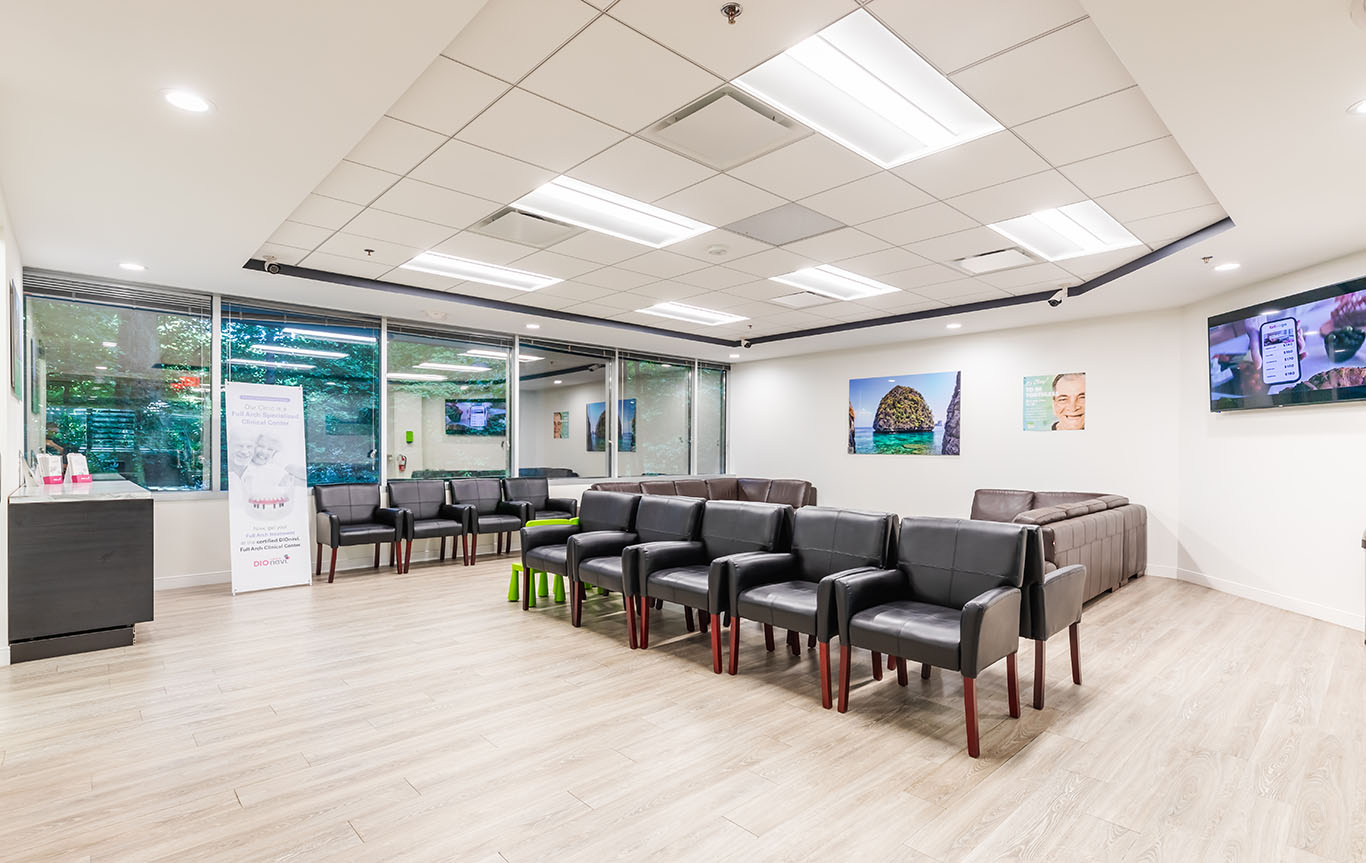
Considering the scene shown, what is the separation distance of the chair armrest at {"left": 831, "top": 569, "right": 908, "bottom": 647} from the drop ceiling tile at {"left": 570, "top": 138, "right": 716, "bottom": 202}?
2.35 metres

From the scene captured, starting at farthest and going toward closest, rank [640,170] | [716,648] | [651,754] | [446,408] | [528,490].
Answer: [528,490], [446,408], [716,648], [640,170], [651,754]

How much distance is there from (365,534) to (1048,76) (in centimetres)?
655

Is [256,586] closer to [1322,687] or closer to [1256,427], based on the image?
[1322,687]

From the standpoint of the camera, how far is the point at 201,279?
5.91 metres

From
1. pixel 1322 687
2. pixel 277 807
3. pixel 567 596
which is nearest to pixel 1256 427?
pixel 1322 687

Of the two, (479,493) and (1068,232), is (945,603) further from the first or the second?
(479,493)

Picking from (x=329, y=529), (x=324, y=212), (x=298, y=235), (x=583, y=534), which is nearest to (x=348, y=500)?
(x=329, y=529)

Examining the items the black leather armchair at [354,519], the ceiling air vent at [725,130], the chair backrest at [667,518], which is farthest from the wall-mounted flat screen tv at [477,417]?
the ceiling air vent at [725,130]

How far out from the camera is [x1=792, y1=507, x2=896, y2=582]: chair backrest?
382cm

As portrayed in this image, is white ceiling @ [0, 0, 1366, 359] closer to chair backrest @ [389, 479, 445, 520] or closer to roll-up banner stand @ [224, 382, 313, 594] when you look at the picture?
roll-up banner stand @ [224, 382, 313, 594]

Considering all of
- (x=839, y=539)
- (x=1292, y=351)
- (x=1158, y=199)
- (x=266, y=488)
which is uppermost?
(x=1158, y=199)

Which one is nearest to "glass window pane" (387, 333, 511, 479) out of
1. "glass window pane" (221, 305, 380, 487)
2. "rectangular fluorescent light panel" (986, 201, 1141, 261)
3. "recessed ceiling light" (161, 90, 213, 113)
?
"glass window pane" (221, 305, 380, 487)

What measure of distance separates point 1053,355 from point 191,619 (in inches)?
343

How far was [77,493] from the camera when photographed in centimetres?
427
